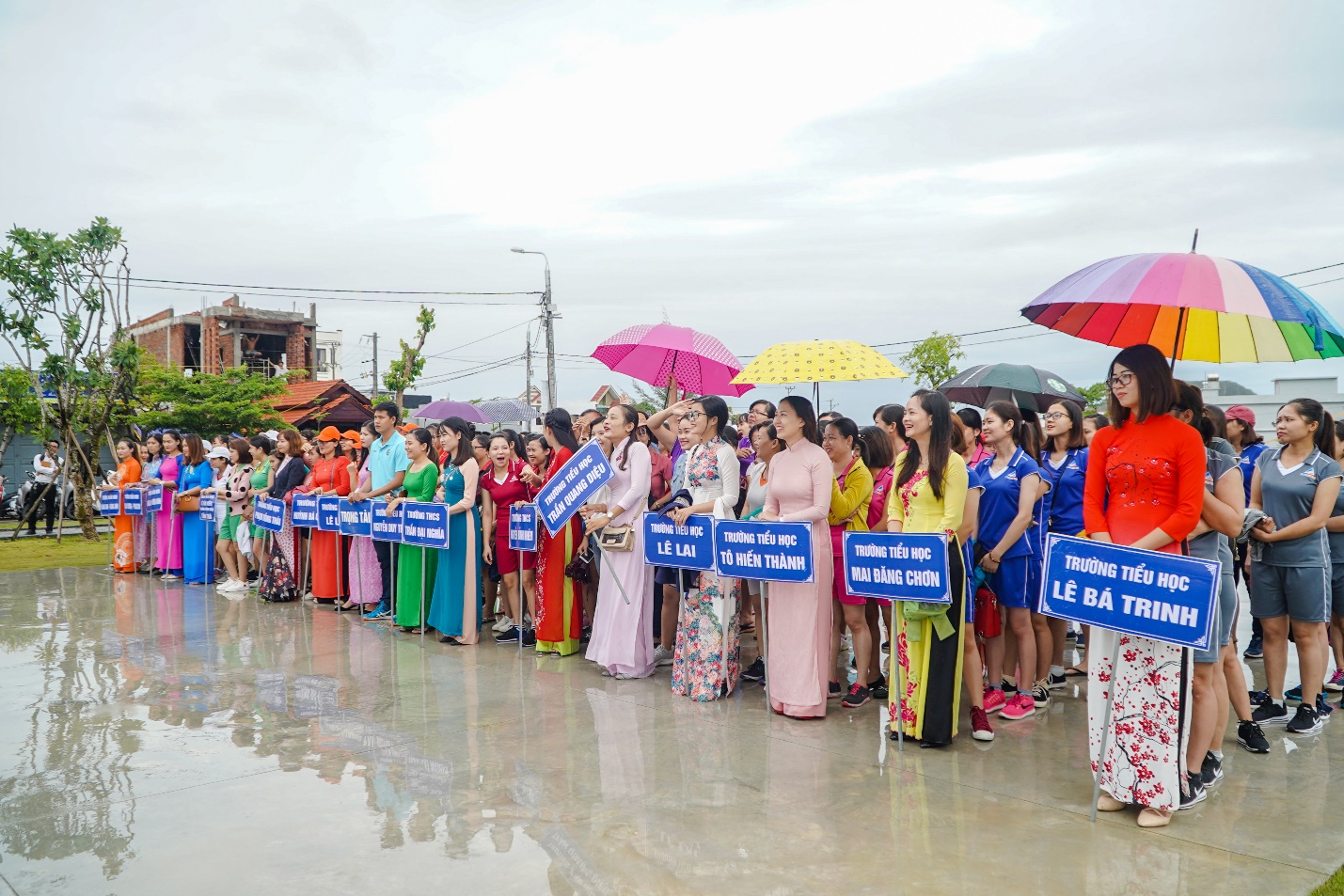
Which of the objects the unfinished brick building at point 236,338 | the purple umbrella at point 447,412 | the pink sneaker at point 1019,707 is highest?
the unfinished brick building at point 236,338

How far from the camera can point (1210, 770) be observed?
474 cm

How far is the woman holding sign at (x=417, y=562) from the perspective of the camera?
8867 millimetres

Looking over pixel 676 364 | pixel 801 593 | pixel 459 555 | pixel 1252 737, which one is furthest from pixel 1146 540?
pixel 459 555

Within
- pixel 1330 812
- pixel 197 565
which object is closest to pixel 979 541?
pixel 1330 812

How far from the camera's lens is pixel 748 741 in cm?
554

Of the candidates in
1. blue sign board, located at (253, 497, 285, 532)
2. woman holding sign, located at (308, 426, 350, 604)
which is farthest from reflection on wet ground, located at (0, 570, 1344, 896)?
blue sign board, located at (253, 497, 285, 532)

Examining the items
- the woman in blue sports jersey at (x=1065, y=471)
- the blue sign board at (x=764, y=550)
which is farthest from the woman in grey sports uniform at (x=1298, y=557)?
the blue sign board at (x=764, y=550)

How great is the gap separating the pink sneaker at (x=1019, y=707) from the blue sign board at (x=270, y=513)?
747 cm

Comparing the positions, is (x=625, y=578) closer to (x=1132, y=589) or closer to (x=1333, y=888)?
(x=1132, y=589)

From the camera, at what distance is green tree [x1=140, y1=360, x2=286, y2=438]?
79.5 ft

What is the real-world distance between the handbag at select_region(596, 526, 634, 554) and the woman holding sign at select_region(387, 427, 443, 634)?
2.34 m

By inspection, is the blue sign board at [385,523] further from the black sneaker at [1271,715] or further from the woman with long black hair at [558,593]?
the black sneaker at [1271,715]

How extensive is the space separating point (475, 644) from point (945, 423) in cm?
463

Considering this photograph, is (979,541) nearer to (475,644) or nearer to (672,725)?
(672,725)
